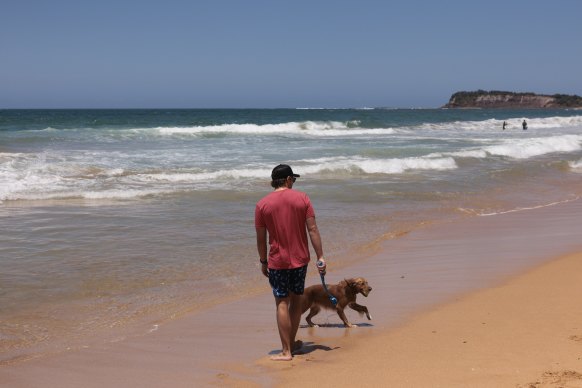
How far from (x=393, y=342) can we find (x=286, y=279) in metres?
0.98

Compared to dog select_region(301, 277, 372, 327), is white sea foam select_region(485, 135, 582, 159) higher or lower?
higher

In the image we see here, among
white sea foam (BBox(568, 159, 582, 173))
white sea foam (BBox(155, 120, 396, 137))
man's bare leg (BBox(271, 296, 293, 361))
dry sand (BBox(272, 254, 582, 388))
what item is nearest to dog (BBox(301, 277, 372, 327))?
dry sand (BBox(272, 254, 582, 388))

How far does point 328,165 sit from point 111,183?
7.13m

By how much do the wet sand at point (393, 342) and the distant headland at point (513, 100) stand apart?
611ft

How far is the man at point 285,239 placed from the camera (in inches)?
203

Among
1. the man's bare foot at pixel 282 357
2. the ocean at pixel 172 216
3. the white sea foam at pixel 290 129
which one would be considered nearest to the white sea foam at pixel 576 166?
the ocean at pixel 172 216

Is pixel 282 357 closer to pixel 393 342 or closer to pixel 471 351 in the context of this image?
pixel 393 342

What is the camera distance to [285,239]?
515 centimetres

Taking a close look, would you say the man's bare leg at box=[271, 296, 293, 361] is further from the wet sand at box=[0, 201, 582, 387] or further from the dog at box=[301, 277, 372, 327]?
the dog at box=[301, 277, 372, 327]

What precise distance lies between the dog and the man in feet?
2.57

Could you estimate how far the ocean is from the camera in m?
6.75

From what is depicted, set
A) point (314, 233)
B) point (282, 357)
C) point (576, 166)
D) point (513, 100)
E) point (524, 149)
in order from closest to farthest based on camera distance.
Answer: point (282, 357) < point (314, 233) < point (576, 166) < point (524, 149) < point (513, 100)

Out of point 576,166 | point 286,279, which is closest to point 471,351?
point 286,279

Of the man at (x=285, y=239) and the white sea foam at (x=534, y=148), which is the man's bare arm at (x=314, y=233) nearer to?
the man at (x=285, y=239)
